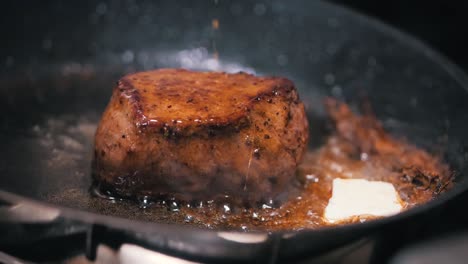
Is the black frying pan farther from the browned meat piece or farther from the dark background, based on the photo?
the dark background

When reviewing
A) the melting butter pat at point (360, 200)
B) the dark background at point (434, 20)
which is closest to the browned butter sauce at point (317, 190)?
the melting butter pat at point (360, 200)

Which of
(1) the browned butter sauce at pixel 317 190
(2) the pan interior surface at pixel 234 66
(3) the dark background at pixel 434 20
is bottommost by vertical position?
(1) the browned butter sauce at pixel 317 190

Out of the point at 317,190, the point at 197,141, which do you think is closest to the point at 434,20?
the point at 317,190

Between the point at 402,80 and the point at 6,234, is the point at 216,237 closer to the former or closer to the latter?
the point at 6,234

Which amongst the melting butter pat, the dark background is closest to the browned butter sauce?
the melting butter pat

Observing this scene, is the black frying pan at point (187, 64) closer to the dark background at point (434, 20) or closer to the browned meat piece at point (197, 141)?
the browned meat piece at point (197, 141)

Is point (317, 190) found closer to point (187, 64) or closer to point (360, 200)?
point (360, 200)
